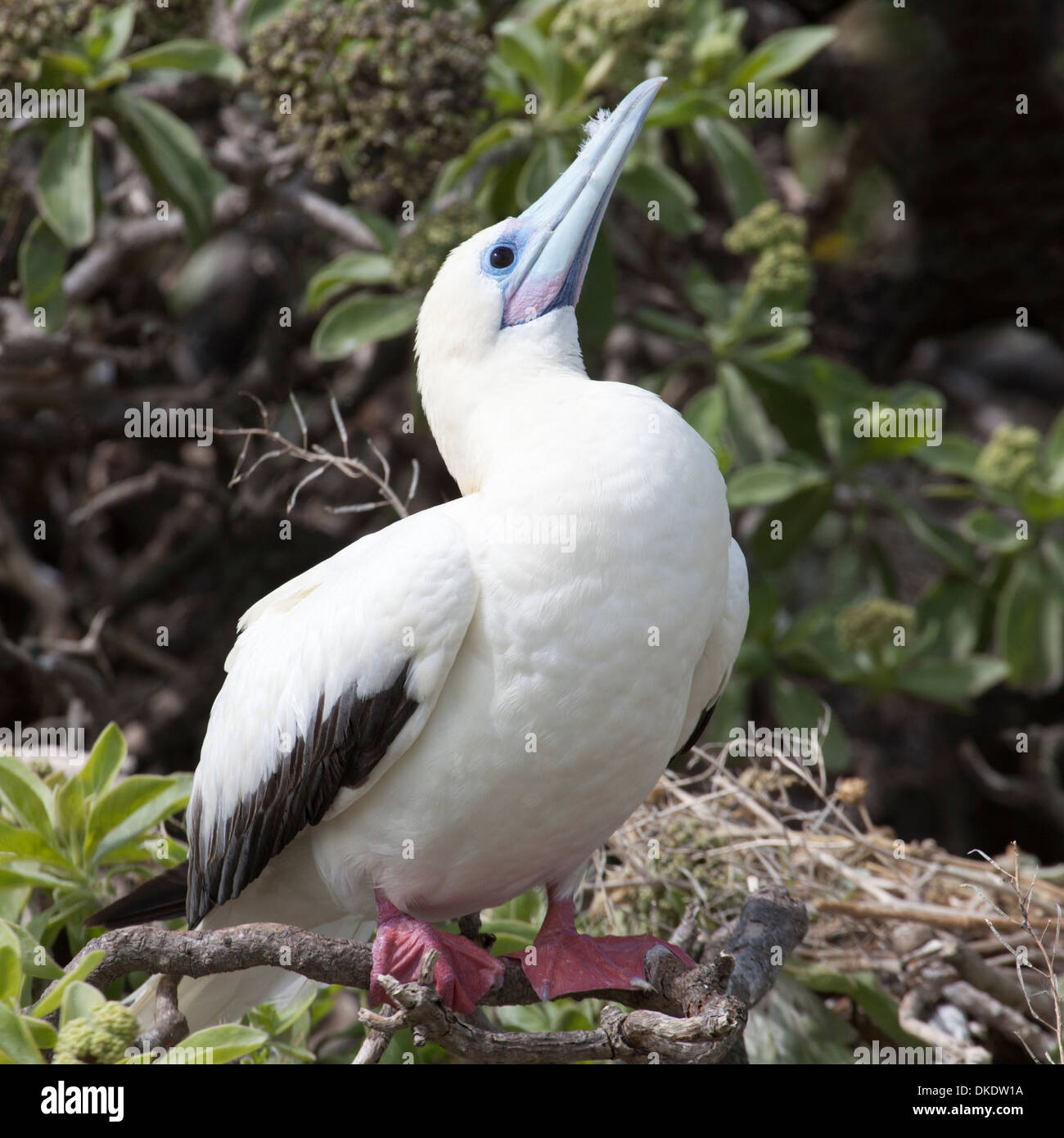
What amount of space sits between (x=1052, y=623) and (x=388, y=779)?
10.3 feet

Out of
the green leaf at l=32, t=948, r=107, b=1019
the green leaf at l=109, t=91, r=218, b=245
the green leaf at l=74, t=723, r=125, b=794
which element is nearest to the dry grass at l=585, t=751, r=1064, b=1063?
the green leaf at l=74, t=723, r=125, b=794

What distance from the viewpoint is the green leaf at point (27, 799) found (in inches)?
132

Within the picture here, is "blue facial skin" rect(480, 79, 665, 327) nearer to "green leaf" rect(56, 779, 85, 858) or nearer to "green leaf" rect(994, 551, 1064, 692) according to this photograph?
"green leaf" rect(56, 779, 85, 858)

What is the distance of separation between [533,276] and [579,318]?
5.93 feet

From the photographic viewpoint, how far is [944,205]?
6.88 metres

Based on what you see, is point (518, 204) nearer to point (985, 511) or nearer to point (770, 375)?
point (770, 375)

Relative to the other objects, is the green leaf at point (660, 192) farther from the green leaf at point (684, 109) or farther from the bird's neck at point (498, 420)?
the bird's neck at point (498, 420)

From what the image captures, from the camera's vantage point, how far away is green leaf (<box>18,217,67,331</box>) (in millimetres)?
4527

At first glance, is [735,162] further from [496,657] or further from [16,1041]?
[16,1041]

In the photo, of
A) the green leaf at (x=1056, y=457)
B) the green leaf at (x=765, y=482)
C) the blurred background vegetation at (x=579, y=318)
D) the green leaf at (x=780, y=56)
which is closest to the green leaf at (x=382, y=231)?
the blurred background vegetation at (x=579, y=318)

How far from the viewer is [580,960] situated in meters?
3.01

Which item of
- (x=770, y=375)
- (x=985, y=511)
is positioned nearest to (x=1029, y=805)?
(x=985, y=511)

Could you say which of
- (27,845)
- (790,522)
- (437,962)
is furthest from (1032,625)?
(27,845)

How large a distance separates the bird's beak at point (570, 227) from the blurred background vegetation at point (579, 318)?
0.88 m
